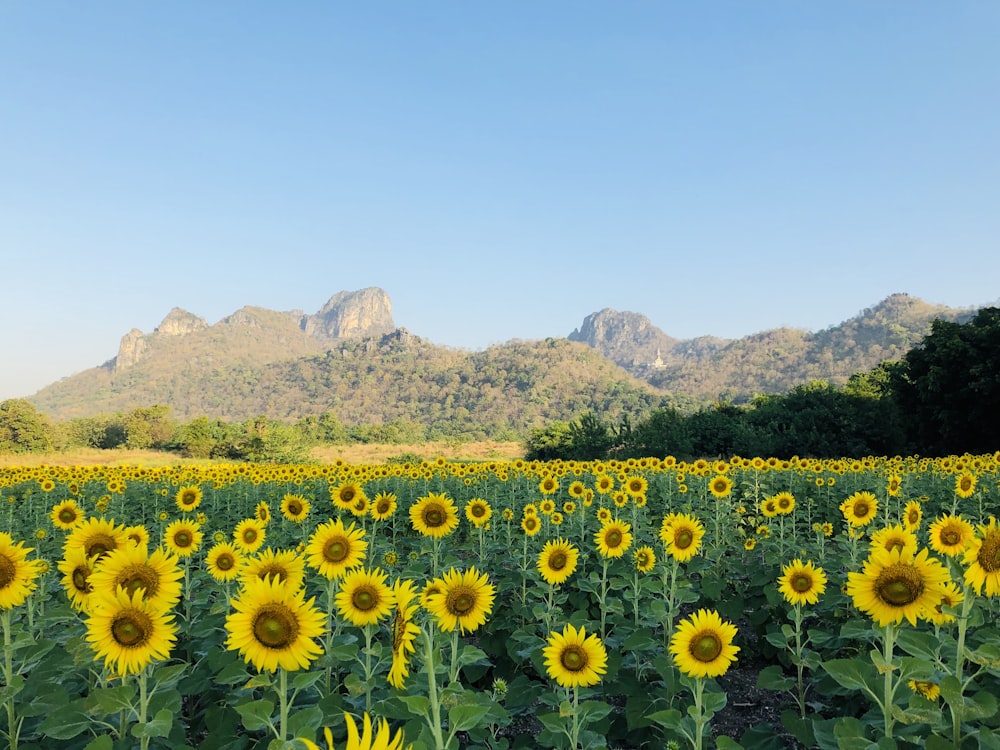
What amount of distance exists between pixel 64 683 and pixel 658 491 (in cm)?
953

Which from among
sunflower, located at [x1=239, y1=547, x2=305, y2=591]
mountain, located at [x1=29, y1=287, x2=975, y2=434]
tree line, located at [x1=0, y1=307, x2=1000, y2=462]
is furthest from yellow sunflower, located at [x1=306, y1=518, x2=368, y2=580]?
mountain, located at [x1=29, y1=287, x2=975, y2=434]

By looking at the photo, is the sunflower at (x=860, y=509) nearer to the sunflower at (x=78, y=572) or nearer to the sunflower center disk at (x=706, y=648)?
the sunflower center disk at (x=706, y=648)

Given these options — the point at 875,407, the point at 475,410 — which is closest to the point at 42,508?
the point at 875,407

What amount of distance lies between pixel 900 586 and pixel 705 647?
860 millimetres

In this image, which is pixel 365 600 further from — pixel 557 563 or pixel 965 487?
pixel 965 487

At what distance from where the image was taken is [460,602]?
2979 millimetres

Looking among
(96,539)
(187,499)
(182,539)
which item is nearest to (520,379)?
(187,499)

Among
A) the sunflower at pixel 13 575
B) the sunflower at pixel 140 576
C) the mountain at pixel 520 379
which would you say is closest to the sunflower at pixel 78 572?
the sunflower at pixel 13 575

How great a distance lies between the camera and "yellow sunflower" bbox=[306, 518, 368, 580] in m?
3.41

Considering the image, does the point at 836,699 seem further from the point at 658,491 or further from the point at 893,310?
the point at 893,310

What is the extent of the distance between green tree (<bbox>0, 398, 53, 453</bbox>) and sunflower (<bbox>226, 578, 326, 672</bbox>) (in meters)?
69.0

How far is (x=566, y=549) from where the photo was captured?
443cm

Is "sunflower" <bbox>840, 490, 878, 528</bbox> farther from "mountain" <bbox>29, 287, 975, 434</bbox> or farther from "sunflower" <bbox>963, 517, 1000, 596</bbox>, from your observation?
"mountain" <bbox>29, 287, 975, 434</bbox>

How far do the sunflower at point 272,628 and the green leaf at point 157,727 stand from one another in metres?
0.32
